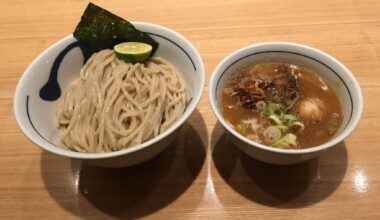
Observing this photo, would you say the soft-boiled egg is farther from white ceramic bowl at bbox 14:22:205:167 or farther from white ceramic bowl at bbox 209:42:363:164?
white ceramic bowl at bbox 14:22:205:167

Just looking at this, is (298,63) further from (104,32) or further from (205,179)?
(104,32)

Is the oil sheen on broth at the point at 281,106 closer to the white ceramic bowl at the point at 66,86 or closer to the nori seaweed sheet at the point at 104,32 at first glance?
the white ceramic bowl at the point at 66,86

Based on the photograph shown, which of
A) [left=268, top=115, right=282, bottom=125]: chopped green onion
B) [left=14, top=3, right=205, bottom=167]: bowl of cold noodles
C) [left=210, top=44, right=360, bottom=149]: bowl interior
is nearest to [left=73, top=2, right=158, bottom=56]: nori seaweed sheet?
[left=14, top=3, right=205, bottom=167]: bowl of cold noodles

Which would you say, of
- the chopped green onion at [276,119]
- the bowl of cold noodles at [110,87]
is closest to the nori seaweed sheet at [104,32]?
the bowl of cold noodles at [110,87]

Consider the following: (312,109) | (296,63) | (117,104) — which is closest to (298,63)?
(296,63)

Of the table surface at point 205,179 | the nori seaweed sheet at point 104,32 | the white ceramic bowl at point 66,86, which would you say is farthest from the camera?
the nori seaweed sheet at point 104,32

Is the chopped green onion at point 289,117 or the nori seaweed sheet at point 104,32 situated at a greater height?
the nori seaweed sheet at point 104,32

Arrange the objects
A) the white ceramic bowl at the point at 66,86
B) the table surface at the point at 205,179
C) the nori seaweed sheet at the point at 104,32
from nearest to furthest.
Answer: the white ceramic bowl at the point at 66,86 < the table surface at the point at 205,179 < the nori seaweed sheet at the point at 104,32

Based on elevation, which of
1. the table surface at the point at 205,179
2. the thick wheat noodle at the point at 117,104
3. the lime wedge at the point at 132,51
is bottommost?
the table surface at the point at 205,179
